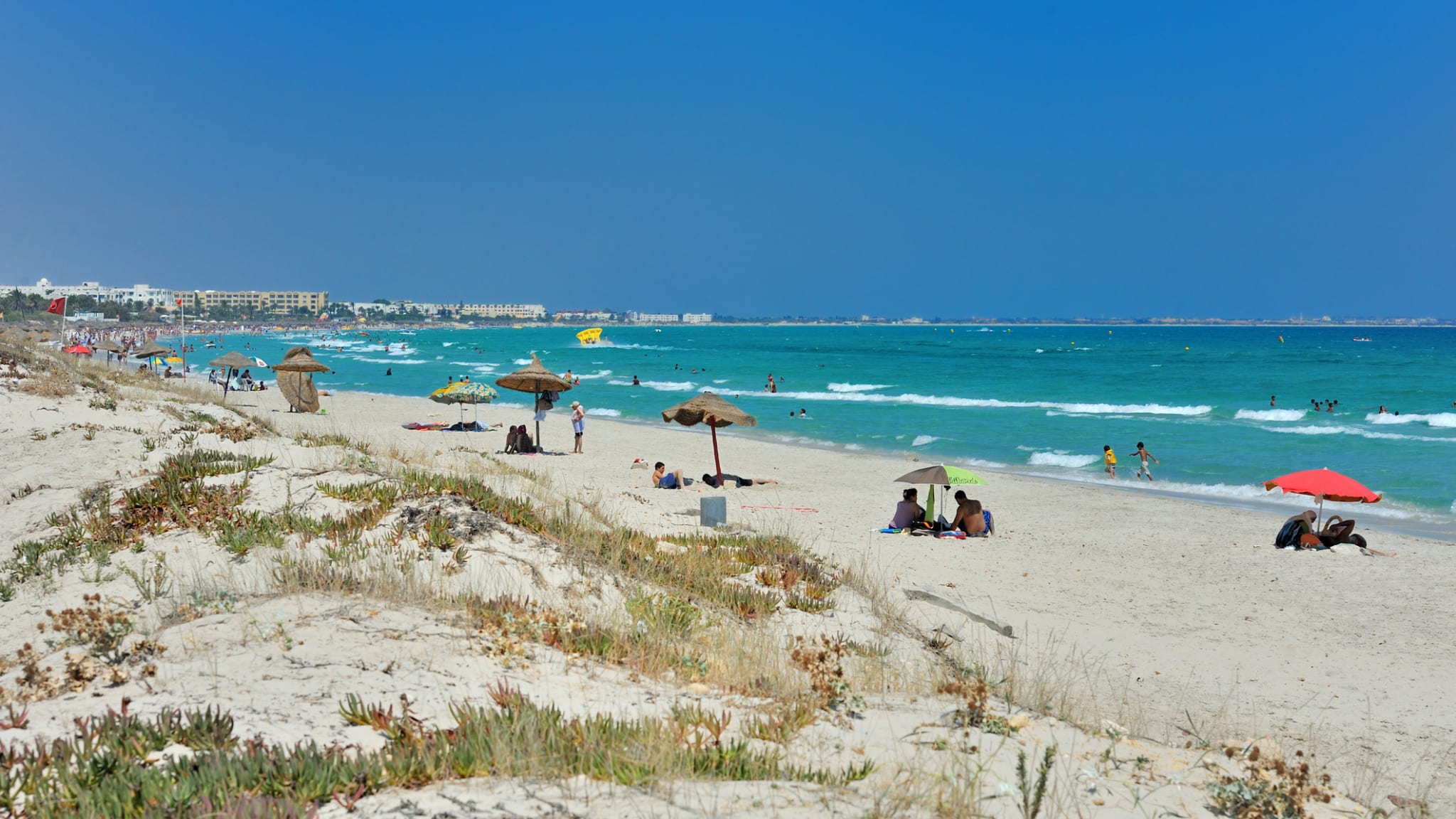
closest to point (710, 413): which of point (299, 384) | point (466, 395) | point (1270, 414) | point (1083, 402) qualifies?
point (466, 395)

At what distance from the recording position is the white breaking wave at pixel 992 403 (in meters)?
38.8

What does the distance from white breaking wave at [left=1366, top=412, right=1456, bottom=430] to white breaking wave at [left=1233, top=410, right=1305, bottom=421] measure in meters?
2.43

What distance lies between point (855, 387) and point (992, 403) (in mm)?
11887

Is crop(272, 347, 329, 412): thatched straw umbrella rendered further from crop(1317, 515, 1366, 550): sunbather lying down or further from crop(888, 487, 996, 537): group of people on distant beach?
crop(1317, 515, 1366, 550): sunbather lying down

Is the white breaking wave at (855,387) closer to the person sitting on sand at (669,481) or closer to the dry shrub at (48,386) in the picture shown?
the person sitting on sand at (669,481)

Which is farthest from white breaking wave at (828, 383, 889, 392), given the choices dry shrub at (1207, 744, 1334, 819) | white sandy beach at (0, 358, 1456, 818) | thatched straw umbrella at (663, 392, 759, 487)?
dry shrub at (1207, 744, 1334, 819)

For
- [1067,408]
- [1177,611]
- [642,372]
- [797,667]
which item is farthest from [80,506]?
[642,372]

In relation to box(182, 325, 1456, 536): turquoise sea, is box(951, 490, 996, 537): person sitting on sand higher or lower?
lower

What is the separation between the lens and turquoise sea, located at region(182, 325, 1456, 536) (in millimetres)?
23031

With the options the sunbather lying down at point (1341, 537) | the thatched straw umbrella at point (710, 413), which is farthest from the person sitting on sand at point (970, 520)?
the sunbather lying down at point (1341, 537)

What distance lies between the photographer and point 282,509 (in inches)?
289

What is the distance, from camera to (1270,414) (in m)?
36.3

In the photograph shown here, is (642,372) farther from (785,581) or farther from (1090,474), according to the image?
(785,581)

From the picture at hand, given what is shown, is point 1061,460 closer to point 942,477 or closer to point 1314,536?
point 1314,536
